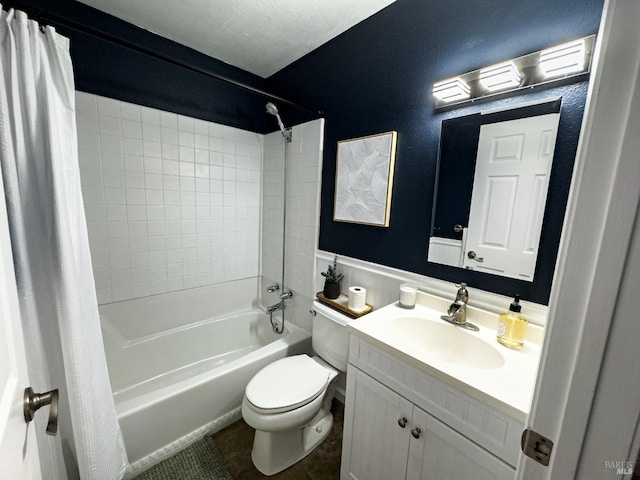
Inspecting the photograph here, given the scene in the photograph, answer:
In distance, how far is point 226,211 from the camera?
7.23 feet

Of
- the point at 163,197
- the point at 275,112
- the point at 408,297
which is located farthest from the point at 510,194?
the point at 163,197

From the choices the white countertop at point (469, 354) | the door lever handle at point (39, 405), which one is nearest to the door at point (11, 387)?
the door lever handle at point (39, 405)

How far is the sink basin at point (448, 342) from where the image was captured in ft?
3.27

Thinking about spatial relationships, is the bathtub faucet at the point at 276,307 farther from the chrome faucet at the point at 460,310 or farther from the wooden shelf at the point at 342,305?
the chrome faucet at the point at 460,310

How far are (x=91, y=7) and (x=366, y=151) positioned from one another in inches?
74.8

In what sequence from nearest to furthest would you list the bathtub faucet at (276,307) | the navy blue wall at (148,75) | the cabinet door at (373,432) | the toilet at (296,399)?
the cabinet door at (373,432) < the toilet at (296,399) < the navy blue wall at (148,75) < the bathtub faucet at (276,307)

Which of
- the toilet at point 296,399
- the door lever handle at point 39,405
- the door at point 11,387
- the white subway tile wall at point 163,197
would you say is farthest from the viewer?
the white subway tile wall at point 163,197

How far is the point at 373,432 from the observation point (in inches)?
41.2

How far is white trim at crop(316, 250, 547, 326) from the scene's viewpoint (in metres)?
0.99

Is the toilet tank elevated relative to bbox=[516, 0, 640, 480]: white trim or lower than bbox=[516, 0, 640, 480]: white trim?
lower

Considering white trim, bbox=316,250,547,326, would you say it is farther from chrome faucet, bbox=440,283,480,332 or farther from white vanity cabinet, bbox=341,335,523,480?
white vanity cabinet, bbox=341,335,523,480

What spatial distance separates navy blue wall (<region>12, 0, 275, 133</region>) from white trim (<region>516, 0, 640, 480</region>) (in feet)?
7.11

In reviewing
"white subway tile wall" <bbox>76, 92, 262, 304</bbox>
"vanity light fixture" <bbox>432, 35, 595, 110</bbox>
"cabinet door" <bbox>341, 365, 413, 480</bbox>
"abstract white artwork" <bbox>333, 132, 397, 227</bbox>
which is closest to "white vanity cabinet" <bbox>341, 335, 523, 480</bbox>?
"cabinet door" <bbox>341, 365, 413, 480</bbox>

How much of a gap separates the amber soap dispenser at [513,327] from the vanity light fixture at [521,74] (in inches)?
32.5
